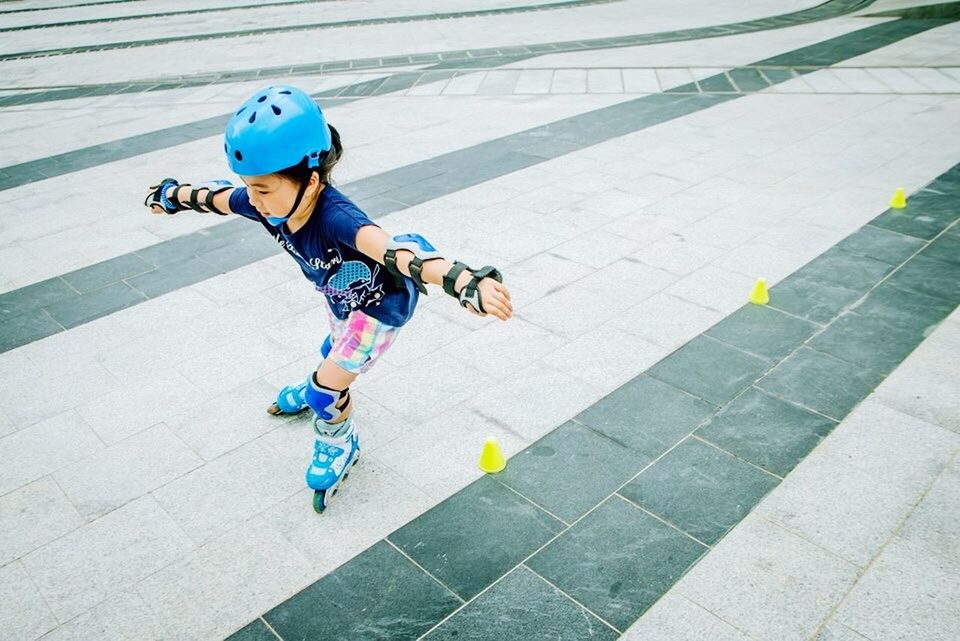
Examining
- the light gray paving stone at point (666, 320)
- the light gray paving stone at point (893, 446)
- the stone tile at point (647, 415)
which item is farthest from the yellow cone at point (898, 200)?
the stone tile at point (647, 415)

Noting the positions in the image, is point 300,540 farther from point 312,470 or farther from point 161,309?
point 161,309

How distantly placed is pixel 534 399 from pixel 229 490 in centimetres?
194

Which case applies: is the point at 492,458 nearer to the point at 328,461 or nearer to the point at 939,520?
the point at 328,461

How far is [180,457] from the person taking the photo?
4352 millimetres

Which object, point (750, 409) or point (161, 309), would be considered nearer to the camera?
point (750, 409)

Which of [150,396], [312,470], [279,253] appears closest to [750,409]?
[312,470]

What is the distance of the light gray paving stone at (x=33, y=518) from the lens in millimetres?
3762

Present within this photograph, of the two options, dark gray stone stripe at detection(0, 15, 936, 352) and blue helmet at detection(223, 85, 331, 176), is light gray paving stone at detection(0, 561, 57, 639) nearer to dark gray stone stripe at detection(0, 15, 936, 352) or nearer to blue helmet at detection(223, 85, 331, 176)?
blue helmet at detection(223, 85, 331, 176)

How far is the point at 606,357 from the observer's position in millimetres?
5094

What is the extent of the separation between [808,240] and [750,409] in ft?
9.16

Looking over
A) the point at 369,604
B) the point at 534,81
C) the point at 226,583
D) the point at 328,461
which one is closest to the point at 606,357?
the point at 328,461

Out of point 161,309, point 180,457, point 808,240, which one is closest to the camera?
point 180,457

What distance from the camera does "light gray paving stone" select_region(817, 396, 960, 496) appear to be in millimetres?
3947

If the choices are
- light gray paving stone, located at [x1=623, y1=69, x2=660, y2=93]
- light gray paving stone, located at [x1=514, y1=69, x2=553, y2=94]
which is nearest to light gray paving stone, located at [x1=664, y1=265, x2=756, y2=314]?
light gray paving stone, located at [x1=623, y1=69, x2=660, y2=93]
